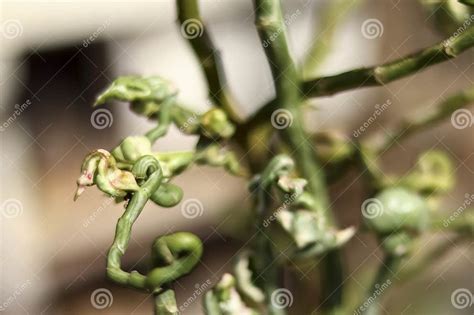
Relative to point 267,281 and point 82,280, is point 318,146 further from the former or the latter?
point 82,280

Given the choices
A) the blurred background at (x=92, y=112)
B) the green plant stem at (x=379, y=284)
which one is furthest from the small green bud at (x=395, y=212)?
the blurred background at (x=92, y=112)

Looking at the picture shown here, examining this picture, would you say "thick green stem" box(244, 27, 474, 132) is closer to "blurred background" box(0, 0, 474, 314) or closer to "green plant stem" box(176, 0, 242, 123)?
"green plant stem" box(176, 0, 242, 123)

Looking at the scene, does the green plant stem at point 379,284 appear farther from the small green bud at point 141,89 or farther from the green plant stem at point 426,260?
the small green bud at point 141,89

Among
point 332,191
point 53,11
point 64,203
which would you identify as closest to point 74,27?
point 53,11

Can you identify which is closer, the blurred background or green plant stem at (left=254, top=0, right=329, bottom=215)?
green plant stem at (left=254, top=0, right=329, bottom=215)

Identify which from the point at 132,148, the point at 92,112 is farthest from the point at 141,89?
the point at 92,112

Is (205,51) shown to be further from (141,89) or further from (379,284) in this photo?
(379,284)

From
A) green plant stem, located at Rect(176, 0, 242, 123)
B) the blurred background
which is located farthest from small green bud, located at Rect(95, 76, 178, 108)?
the blurred background
